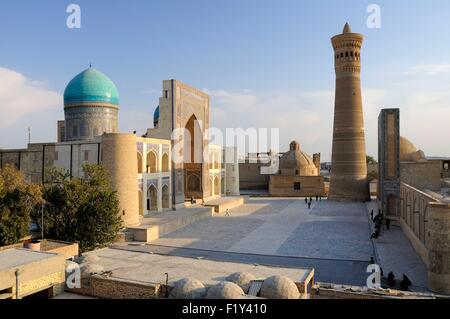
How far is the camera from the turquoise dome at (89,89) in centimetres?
2631

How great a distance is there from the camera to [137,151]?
64.4ft

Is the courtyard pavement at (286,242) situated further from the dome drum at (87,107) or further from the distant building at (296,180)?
the distant building at (296,180)

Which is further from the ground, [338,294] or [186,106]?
[186,106]

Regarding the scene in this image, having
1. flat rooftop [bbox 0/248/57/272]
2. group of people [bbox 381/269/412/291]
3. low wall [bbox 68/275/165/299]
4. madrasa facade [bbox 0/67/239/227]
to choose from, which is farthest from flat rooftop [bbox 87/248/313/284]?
madrasa facade [bbox 0/67/239/227]

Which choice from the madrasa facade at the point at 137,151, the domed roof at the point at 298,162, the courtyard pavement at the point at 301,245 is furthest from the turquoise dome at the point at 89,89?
the domed roof at the point at 298,162

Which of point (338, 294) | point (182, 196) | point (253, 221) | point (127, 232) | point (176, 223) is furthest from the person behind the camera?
point (182, 196)

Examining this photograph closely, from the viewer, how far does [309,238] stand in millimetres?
16656

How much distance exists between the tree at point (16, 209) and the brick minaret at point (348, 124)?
2222cm

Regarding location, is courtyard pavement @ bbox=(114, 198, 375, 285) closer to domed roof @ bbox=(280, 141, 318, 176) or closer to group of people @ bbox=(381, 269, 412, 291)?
group of people @ bbox=(381, 269, 412, 291)

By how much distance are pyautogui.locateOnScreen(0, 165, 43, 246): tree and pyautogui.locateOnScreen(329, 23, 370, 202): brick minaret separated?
22216 millimetres

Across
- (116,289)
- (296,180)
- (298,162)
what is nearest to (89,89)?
(296,180)
